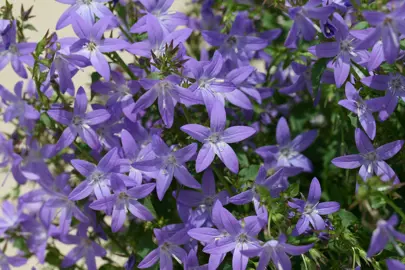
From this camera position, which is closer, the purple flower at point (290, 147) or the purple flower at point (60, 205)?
the purple flower at point (60, 205)

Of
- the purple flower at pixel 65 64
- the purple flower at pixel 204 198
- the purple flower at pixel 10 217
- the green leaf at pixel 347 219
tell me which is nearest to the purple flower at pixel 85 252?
the purple flower at pixel 10 217

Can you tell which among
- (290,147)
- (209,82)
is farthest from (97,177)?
(290,147)

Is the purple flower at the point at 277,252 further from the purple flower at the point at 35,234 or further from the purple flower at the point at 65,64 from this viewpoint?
the purple flower at the point at 35,234

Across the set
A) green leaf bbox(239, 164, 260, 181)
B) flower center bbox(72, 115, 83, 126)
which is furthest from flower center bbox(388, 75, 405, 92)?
flower center bbox(72, 115, 83, 126)

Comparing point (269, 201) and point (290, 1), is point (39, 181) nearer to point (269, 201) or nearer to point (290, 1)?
point (269, 201)

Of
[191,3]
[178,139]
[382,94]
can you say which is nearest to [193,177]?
[178,139]

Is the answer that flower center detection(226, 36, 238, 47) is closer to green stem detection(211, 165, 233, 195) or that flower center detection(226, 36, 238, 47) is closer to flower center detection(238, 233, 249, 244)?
green stem detection(211, 165, 233, 195)
